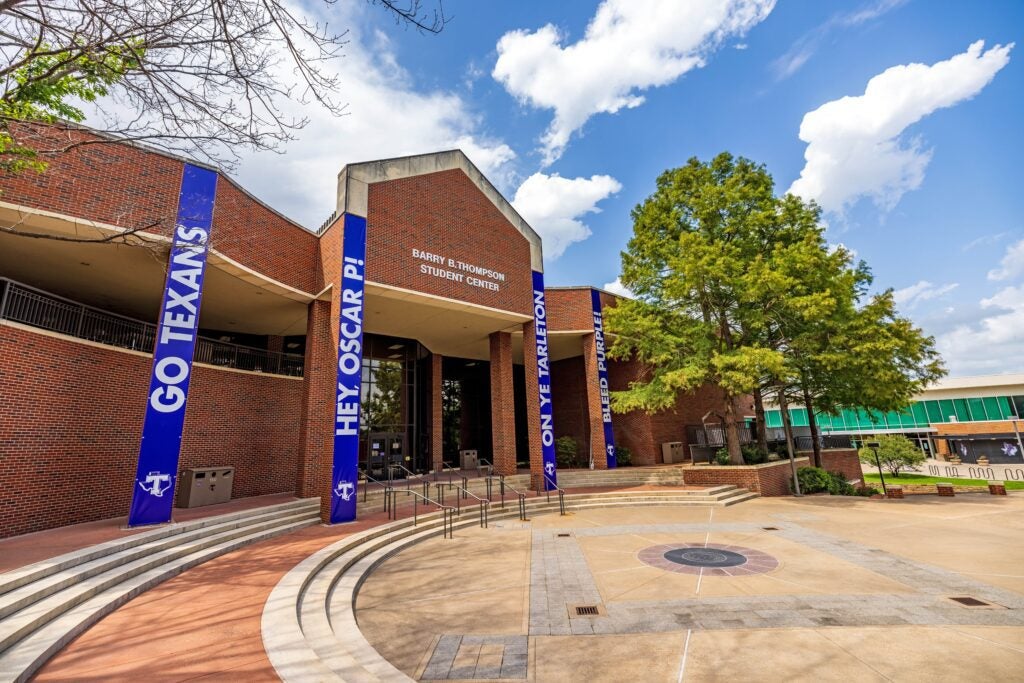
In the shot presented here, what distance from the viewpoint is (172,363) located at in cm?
967

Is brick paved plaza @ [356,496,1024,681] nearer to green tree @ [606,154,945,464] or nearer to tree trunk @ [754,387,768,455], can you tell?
green tree @ [606,154,945,464]

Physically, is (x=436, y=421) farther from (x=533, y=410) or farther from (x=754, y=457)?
(x=754, y=457)

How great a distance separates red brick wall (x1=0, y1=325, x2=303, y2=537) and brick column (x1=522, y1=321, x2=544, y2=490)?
385 inches

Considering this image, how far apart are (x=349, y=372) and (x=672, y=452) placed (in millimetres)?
16708

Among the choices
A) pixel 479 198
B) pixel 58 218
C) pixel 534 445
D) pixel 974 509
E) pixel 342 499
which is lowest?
pixel 974 509

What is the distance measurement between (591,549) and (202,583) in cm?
685

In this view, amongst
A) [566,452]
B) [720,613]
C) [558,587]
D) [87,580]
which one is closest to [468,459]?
[566,452]

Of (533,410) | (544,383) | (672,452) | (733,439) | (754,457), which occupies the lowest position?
(754,457)

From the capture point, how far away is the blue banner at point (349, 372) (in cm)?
1151

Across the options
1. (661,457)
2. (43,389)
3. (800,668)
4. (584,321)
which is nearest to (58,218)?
(43,389)

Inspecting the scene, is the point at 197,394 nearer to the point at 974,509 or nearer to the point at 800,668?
the point at 800,668

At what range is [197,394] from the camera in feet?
41.5

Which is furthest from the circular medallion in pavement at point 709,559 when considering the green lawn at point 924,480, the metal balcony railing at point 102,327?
Result: the green lawn at point 924,480

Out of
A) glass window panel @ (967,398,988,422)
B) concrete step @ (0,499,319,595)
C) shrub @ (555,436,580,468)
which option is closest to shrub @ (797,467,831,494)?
shrub @ (555,436,580,468)
